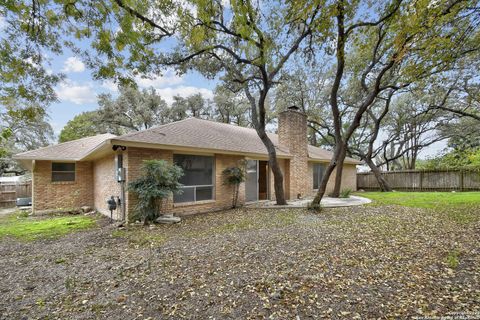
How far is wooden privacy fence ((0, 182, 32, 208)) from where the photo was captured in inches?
570

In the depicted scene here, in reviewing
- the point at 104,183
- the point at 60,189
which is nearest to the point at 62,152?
the point at 60,189

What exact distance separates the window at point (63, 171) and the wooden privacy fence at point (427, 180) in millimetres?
20140

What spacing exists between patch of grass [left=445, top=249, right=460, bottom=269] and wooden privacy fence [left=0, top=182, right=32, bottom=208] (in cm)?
2013

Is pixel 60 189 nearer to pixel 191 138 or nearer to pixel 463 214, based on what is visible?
pixel 191 138

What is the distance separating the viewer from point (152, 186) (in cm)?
684

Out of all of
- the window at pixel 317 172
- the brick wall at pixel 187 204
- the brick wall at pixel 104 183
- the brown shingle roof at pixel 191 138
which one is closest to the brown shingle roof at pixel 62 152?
the brick wall at pixel 104 183

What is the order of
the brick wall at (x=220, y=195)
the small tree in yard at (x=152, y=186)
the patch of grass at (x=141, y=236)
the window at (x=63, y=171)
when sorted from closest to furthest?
the patch of grass at (x=141, y=236)
the small tree in yard at (x=152, y=186)
the brick wall at (x=220, y=195)
the window at (x=63, y=171)

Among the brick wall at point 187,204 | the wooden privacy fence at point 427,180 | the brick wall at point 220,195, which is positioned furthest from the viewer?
the wooden privacy fence at point 427,180

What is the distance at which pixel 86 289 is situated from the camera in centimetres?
329

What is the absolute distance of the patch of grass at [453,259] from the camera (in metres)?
3.65

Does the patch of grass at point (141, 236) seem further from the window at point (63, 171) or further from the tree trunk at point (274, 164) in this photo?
the window at point (63, 171)

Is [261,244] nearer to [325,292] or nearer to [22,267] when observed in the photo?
[325,292]

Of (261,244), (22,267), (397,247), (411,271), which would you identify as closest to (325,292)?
(411,271)

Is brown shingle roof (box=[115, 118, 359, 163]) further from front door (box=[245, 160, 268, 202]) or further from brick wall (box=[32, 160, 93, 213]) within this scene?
brick wall (box=[32, 160, 93, 213])
